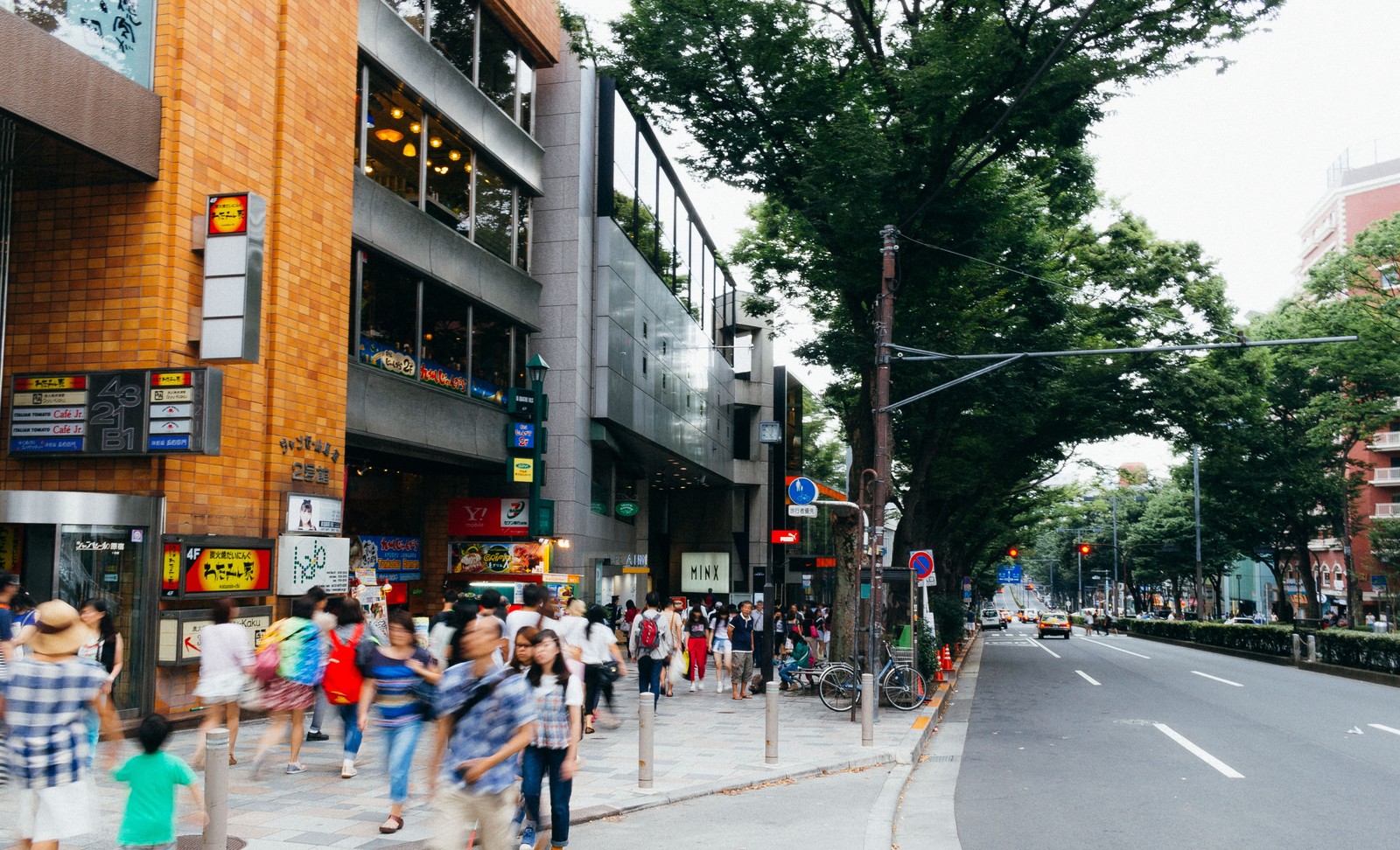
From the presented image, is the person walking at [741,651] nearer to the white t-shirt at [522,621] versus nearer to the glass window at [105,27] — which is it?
the white t-shirt at [522,621]

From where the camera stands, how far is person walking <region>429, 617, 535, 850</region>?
5746mm

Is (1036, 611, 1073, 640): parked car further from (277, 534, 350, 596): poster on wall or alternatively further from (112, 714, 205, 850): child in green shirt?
(112, 714, 205, 850): child in green shirt

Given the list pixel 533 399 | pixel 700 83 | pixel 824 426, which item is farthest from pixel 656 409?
pixel 824 426

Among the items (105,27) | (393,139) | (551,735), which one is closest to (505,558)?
(393,139)

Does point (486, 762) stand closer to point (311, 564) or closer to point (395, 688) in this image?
point (395, 688)

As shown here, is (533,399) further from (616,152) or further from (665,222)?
(665,222)

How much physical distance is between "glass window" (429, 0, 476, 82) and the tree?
3.30m

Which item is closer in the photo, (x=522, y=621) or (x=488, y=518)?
(x=522, y=621)

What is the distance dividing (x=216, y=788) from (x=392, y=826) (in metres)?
2.04

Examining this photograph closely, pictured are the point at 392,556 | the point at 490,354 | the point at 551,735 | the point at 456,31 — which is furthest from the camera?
the point at 490,354

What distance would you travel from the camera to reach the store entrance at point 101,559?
11703mm

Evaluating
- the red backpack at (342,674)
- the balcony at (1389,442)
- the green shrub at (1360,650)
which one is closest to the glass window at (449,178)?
the red backpack at (342,674)

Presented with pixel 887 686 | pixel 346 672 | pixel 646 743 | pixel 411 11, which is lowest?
pixel 887 686

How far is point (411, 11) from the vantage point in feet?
63.7
